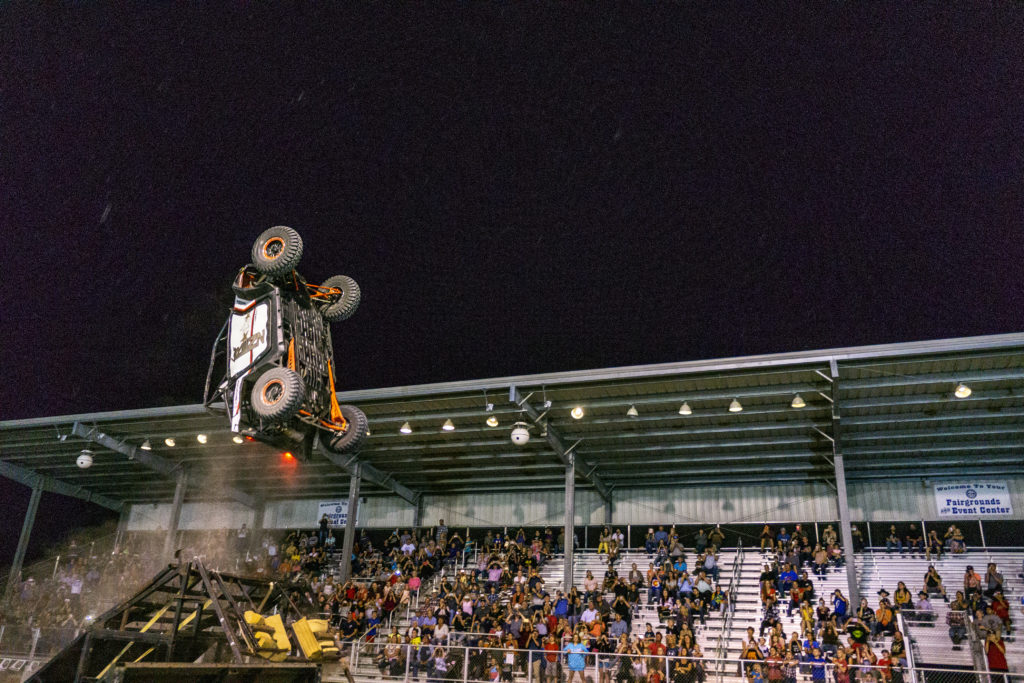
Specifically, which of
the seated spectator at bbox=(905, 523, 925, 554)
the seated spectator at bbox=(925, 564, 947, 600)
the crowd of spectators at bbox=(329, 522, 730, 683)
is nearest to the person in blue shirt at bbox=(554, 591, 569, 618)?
the crowd of spectators at bbox=(329, 522, 730, 683)

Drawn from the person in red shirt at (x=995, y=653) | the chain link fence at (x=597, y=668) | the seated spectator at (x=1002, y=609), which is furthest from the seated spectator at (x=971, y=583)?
the person in red shirt at (x=995, y=653)

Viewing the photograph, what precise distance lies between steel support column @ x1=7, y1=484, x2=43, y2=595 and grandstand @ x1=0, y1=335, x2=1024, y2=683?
10 cm

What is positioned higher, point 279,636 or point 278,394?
point 278,394

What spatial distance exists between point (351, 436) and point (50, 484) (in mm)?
28519

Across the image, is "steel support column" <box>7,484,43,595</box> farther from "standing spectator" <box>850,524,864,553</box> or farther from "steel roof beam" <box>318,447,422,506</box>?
"standing spectator" <box>850,524,864,553</box>

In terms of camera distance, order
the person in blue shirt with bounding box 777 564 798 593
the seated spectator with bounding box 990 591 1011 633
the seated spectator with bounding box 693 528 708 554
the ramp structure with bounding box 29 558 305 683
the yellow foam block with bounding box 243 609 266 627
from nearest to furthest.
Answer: the ramp structure with bounding box 29 558 305 683, the yellow foam block with bounding box 243 609 266 627, the seated spectator with bounding box 990 591 1011 633, the person in blue shirt with bounding box 777 564 798 593, the seated spectator with bounding box 693 528 708 554

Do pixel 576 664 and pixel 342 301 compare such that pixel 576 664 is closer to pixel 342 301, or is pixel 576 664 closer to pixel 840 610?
pixel 840 610

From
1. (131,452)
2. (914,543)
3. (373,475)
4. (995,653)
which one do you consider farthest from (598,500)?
(131,452)

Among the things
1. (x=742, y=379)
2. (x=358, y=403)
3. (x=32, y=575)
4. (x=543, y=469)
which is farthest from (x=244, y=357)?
(x=32, y=575)

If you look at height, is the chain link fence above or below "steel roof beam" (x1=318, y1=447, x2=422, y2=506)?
below

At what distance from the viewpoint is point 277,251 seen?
Result: 11.5 metres

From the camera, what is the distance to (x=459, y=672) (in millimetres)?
17734

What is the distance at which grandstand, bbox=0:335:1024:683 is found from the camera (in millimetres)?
19547

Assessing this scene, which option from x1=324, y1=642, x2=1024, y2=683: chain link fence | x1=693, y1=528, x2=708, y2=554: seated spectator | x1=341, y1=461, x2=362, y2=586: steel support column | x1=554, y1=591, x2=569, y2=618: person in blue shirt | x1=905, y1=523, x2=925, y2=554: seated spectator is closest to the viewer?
x1=324, y1=642, x2=1024, y2=683: chain link fence
